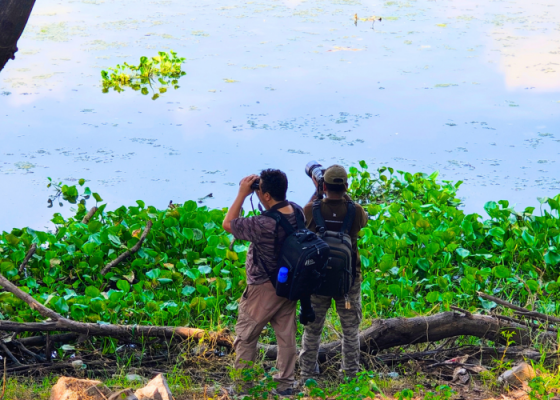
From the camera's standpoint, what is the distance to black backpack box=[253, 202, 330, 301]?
329 centimetres

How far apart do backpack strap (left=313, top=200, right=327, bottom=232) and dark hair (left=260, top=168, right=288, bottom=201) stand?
285 mm

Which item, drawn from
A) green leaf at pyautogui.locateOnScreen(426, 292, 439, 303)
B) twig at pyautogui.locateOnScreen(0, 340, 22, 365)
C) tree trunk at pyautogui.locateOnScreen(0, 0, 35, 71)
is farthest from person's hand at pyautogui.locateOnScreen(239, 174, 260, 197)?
green leaf at pyautogui.locateOnScreen(426, 292, 439, 303)

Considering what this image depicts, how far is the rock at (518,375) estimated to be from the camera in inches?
140

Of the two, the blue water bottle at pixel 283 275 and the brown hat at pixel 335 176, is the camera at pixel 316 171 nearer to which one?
the brown hat at pixel 335 176

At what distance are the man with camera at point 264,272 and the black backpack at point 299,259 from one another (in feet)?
0.15

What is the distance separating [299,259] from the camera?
3.28 meters

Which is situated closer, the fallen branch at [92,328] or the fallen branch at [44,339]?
the fallen branch at [92,328]

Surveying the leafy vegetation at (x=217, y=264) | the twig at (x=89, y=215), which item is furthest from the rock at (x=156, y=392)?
the twig at (x=89, y=215)

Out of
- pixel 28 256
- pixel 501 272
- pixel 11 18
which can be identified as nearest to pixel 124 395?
pixel 11 18

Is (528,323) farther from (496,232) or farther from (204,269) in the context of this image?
(204,269)

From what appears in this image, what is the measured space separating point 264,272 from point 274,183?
0.48 meters

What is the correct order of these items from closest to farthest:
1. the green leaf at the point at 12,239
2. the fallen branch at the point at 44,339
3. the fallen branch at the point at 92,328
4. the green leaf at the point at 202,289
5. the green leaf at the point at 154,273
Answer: the fallen branch at the point at 92,328
the fallen branch at the point at 44,339
the green leaf at the point at 202,289
the green leaf at the point at 154,273
the green leaf at the point at 12,239

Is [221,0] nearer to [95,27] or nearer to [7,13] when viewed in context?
[95,27]

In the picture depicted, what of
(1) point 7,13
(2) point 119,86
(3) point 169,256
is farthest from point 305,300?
(2) point 119,86
